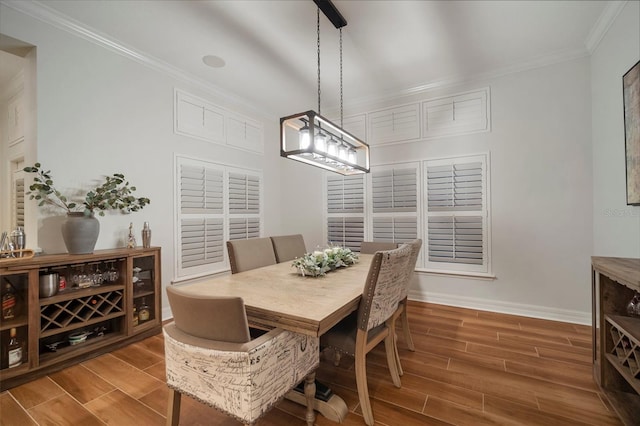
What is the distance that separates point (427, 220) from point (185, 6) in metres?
3.39

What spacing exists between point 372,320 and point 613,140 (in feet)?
8.93

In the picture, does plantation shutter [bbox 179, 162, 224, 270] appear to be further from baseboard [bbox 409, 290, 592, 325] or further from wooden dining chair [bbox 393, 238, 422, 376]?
baseboard [bbox 409, 290, 592, 325]

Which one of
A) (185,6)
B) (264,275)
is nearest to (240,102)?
(185,6)

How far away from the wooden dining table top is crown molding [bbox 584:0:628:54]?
292cm

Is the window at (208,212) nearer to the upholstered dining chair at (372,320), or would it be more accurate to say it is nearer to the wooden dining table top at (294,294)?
the wooden dining table top at (294,294)

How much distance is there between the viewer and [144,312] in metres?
2.66

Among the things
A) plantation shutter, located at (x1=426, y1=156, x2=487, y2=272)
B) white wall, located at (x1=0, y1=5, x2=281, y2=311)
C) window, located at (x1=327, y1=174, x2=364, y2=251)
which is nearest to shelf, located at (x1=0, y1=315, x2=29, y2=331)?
white wall, located at (x1=0, y1=5, x2=281, y2=311)

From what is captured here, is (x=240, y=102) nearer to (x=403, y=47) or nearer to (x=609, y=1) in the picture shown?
(x=403, y=47)

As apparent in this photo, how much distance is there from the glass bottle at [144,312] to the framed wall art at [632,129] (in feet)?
13.8

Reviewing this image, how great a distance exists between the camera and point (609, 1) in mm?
2152

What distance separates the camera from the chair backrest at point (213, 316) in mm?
1091

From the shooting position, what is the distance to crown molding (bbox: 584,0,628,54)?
2.16 meters

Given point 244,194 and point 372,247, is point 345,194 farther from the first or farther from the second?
point 244,194

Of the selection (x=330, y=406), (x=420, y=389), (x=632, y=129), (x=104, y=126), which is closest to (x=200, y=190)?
(x=104, y=126)
